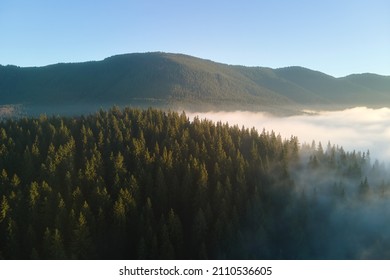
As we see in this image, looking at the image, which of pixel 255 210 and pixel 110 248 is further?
pixel 255 210

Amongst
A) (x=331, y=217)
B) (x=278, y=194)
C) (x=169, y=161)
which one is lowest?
(x=331, y=217)

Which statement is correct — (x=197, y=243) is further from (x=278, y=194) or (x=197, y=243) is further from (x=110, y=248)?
(x=278, y=194)

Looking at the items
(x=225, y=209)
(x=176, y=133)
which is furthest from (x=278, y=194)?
(x=176, y=133)

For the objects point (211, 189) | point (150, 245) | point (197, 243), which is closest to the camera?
point (150, 245)

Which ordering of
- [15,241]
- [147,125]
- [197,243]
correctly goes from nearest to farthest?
[15,241] → [197,243] → [147,125]

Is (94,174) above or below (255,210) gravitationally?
above
